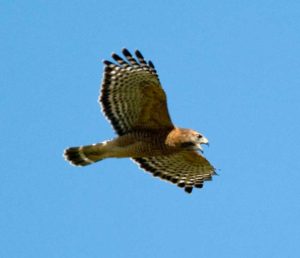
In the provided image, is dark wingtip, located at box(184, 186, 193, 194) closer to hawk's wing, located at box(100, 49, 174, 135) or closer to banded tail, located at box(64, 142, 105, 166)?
hawk's wing, located at box(100, 49, 174, 135)

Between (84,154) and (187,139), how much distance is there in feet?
A: 5.38

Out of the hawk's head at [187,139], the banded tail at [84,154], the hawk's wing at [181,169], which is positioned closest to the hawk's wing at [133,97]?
the hawk's head at [187,139]

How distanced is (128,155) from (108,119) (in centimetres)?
63

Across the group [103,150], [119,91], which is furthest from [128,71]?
[103,150]

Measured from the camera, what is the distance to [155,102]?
40.1ft

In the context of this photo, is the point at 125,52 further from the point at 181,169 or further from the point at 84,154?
the point at 181,169

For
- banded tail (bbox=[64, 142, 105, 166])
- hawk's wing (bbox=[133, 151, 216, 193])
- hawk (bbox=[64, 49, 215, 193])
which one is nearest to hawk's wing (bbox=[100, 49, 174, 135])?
hawk (bbox=[64, 49, 215, 193])

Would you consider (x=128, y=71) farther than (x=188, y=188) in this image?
No

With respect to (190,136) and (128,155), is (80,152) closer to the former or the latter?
(128,155)

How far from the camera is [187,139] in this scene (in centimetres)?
1225

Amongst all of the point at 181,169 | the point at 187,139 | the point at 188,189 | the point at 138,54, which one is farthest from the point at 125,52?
the point at 188,189

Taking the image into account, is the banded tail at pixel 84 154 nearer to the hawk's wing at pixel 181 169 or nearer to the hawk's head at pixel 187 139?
the hawk's wing at pixel 181 169

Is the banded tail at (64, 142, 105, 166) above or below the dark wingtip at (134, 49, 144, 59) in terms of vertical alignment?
below

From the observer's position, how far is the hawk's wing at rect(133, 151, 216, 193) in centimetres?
1317
